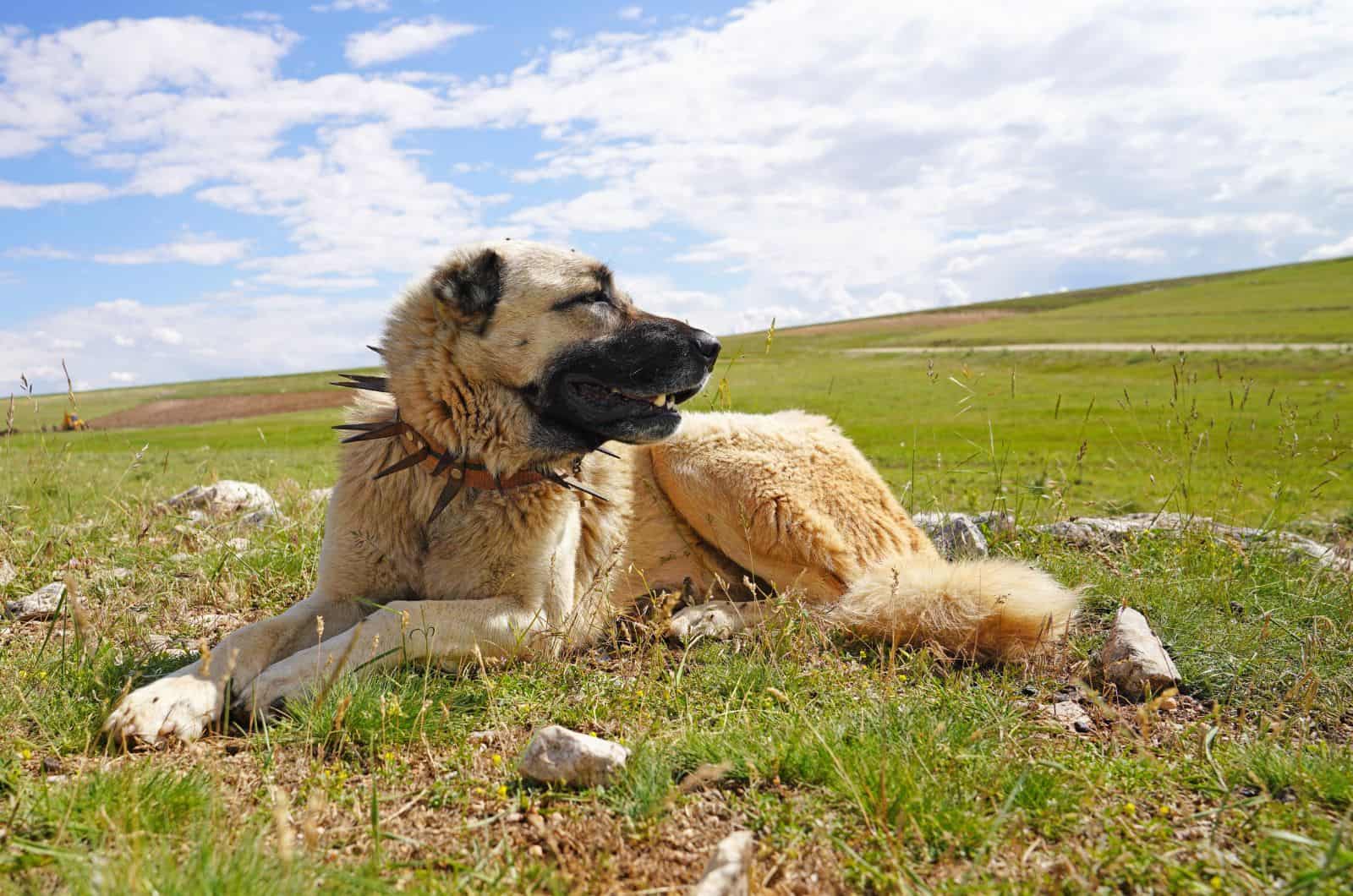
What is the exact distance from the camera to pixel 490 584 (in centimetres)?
363

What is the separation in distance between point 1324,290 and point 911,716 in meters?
89.0

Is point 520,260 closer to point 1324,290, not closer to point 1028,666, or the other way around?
point 1028,666

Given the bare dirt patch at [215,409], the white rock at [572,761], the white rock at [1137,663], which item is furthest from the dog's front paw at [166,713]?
the bare dirt patch at [215,409]

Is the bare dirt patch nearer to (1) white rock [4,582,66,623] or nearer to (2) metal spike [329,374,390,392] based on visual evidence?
(1) white rock [4,582,66,623]

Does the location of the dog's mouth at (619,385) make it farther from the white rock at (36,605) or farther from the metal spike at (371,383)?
the white rock at (36,605)

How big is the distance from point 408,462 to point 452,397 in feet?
1.18

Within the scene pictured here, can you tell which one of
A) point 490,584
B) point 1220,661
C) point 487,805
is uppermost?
point 490,584

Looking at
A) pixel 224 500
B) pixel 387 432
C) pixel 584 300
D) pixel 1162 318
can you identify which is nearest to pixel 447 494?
pixel 387 432

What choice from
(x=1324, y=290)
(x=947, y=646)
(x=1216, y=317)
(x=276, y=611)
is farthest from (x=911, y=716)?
(x=1324, y=290)

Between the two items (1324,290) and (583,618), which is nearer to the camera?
(583,618)

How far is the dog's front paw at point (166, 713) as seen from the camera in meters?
2.65

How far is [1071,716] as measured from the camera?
10.2ft

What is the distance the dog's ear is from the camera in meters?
3.65

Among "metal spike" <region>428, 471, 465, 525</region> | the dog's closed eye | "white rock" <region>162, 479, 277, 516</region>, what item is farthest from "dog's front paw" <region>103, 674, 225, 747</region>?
"white rock" <region>162, 479, 277, 516</region>
